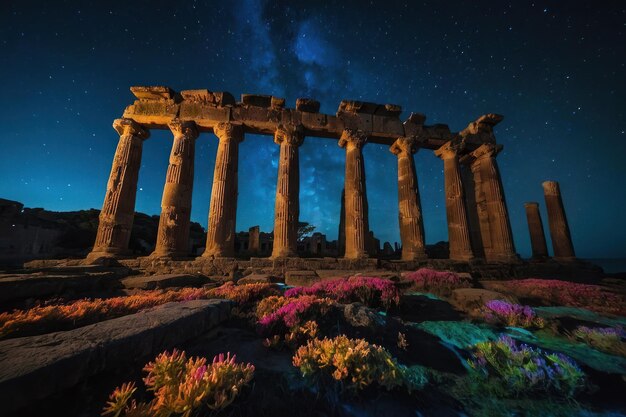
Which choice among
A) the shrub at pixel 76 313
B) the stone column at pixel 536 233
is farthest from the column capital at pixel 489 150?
the shrub at pixel 76 313

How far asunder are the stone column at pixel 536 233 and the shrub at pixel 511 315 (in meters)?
16.1

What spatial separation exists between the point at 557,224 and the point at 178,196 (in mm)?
23638

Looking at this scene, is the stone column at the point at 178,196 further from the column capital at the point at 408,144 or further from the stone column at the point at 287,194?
the column capital at the point at 408,144

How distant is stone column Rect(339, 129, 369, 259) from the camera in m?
11.2

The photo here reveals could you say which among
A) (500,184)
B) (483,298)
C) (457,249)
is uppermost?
(500,184)

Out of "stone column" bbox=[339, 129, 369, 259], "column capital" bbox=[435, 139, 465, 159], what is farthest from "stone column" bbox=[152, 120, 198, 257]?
"column capital" bbox=[435, 139, 465, 159]

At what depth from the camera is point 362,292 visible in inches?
224

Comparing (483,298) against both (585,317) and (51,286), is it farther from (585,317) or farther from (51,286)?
(51,286)

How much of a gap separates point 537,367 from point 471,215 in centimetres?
1519

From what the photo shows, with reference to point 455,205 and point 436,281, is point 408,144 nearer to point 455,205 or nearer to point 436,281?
point 455,205

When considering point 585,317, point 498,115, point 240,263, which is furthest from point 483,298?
point 498,115

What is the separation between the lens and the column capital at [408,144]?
42.9ft

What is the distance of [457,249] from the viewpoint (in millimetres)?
12258

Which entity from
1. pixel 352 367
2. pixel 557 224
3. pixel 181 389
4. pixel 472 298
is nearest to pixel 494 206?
pixel 557 224
